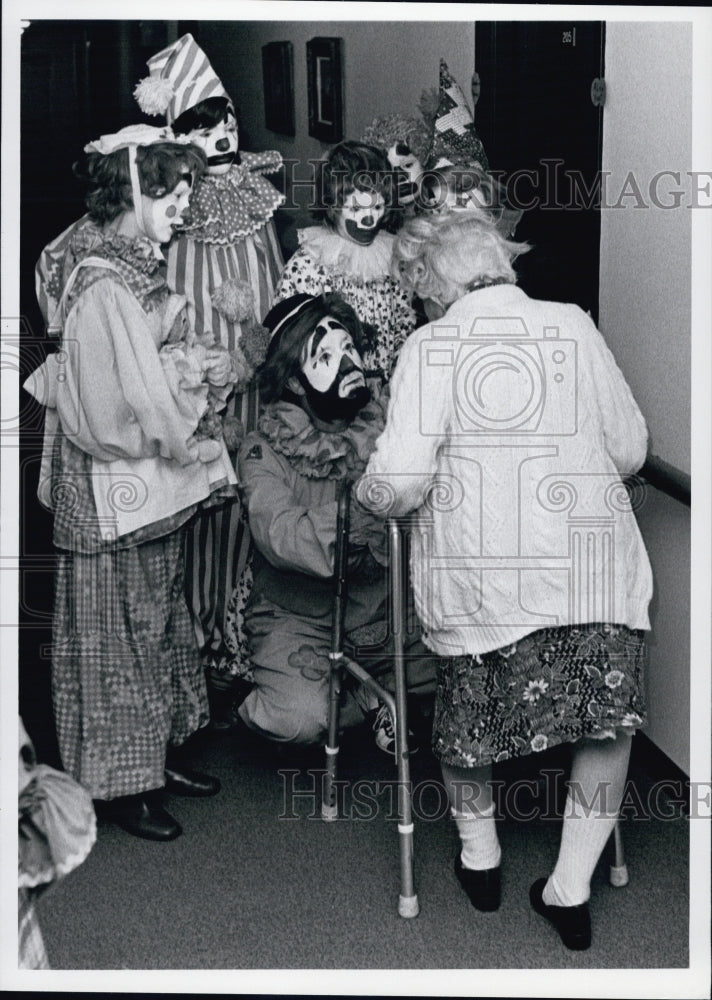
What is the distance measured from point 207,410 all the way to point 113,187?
53 cm

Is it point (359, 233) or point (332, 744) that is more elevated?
point (359, 233)

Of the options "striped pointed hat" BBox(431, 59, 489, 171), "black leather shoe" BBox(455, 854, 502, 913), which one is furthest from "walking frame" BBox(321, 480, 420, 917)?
"striped pointed hat" BBox(431, 59, 489, 171)

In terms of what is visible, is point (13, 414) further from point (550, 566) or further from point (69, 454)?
point (550, 566)

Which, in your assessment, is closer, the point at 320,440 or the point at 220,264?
the point at 320,440

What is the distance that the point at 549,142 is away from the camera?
3.17 meters

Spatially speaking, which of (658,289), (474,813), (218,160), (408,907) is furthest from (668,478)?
(218,160)

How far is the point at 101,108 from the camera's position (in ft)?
10.3

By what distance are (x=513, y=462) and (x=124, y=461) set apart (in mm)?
869

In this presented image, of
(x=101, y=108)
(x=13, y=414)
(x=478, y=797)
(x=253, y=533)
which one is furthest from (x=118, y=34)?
(x=478, y=797)

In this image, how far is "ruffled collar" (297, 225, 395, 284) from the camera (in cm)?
326

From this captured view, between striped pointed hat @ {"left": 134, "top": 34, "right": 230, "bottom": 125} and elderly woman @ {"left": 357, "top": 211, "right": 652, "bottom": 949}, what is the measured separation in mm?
865

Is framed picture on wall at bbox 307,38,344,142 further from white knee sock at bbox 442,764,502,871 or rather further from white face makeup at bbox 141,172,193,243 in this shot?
white knee sock at bbox 442,764,502,871

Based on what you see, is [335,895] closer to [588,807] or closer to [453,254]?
[588,807]

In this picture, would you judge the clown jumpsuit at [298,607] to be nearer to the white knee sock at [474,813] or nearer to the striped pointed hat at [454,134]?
the white knee sock at [474,813]
